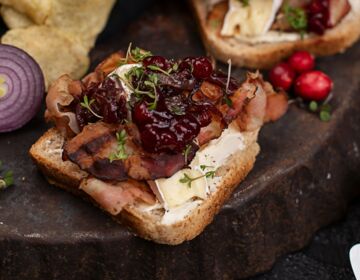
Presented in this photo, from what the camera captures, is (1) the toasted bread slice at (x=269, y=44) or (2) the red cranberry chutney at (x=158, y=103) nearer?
(2) the red cranberry chutney at (x=158, y=103)

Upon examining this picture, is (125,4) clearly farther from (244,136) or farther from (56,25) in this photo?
(244,136)

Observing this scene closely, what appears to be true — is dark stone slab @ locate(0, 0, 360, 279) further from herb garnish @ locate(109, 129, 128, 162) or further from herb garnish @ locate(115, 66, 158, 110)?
herb garnish @ locate(115, 66, 158, 110)

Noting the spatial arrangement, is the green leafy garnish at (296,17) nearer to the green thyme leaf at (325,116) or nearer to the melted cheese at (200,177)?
the green thyme leaf at (325,116)

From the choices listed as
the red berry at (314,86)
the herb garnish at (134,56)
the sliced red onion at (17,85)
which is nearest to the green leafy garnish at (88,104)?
the herb garnish at (134,56)

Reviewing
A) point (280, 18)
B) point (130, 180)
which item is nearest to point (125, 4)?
point (280, 18)

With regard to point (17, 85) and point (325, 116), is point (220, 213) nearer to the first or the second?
point (325, 116)

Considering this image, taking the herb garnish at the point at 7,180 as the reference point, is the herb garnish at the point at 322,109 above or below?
above

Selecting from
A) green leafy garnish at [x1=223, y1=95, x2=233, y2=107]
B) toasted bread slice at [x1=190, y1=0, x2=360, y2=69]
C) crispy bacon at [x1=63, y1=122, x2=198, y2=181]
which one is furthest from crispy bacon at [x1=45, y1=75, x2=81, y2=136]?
toasted bread slice at [x1=190, y1=0, x2=360, y2=69]
